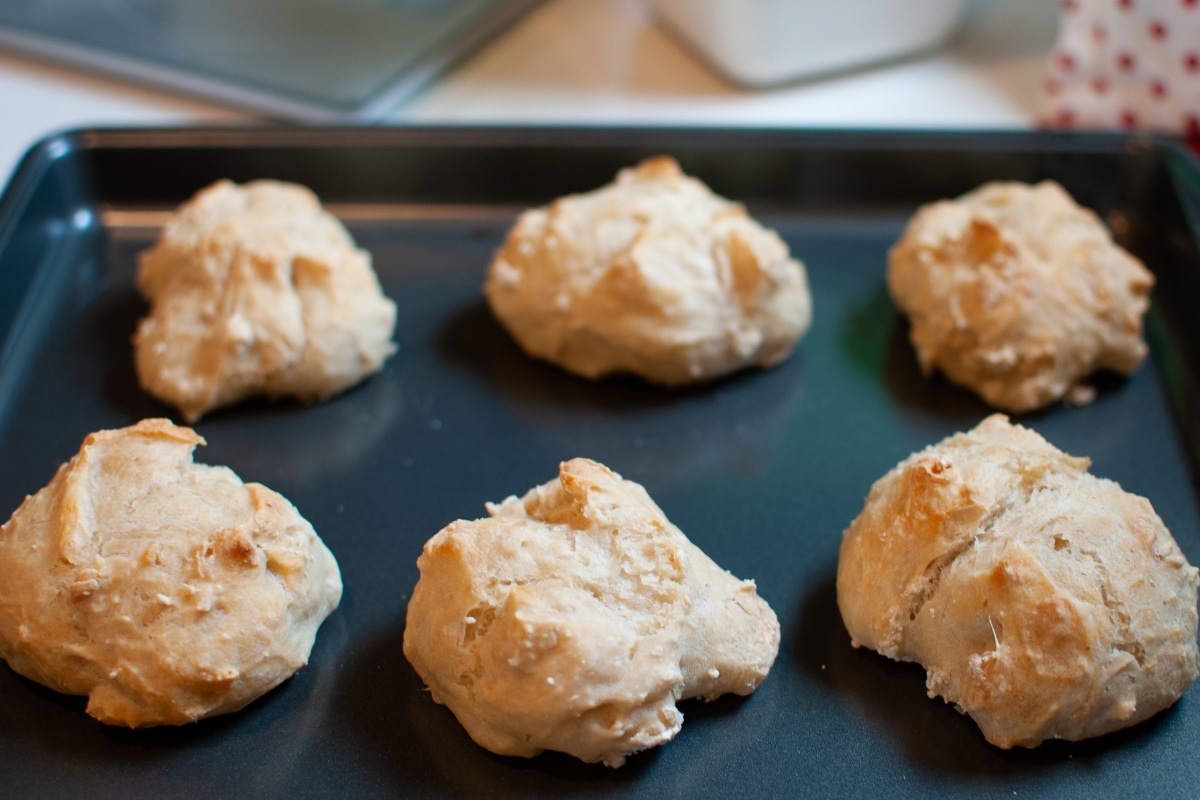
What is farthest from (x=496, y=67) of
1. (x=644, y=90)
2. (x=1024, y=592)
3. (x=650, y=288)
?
(x=1024, y=592)

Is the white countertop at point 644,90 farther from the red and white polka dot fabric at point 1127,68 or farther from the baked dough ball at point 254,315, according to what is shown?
the baked dough ball at point 254,315

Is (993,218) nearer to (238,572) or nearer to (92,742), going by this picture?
(238,572)

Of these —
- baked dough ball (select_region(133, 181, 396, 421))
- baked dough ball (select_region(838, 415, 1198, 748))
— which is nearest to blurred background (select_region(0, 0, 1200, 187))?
baked dough ball (select_region(133, 181, 396, 421))

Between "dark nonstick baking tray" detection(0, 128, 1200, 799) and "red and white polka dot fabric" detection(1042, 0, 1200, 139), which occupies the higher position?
"red and white polka dot fabric" detection(1042, 0, 1200, 139)

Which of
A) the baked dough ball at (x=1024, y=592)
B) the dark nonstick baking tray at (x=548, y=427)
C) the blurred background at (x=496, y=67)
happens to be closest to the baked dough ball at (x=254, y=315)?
the dark nonstick baking tray at (x=548, y=427)

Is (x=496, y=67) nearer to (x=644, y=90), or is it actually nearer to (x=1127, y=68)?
(x=644, y=90)

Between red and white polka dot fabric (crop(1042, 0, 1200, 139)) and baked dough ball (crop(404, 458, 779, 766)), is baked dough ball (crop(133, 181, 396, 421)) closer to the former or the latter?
baked dough ball (crop(404, 458, 779, 766))
